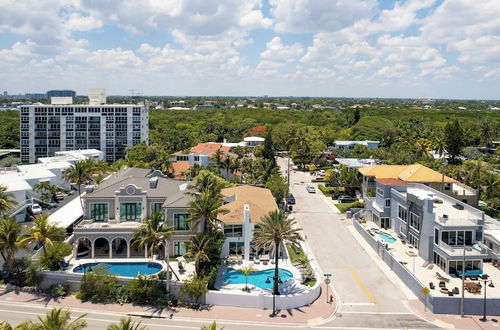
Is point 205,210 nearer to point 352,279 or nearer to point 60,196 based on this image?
point 352,279

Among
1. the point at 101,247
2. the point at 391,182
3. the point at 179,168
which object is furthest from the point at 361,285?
the point at 179,168

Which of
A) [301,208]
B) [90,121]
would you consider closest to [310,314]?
[301,208]

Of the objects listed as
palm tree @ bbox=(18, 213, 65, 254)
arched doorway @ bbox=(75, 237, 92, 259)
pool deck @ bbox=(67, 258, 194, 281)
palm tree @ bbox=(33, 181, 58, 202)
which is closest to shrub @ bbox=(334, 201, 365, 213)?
pool deck @ bbox=(67, 258, 194, 281)

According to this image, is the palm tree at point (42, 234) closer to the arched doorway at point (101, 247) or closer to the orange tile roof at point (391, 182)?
the arched doorway at point (101, 247)

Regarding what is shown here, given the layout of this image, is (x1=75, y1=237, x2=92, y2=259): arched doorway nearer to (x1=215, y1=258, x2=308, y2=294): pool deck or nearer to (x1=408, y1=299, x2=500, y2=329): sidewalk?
(x1=215, y1=258, x2=308, y2=294): pool deck

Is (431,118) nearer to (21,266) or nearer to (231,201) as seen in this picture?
(231,201)

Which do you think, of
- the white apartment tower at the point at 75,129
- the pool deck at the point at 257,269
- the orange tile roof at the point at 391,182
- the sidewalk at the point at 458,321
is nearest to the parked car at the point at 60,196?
the pool deck at the point at 257,269
